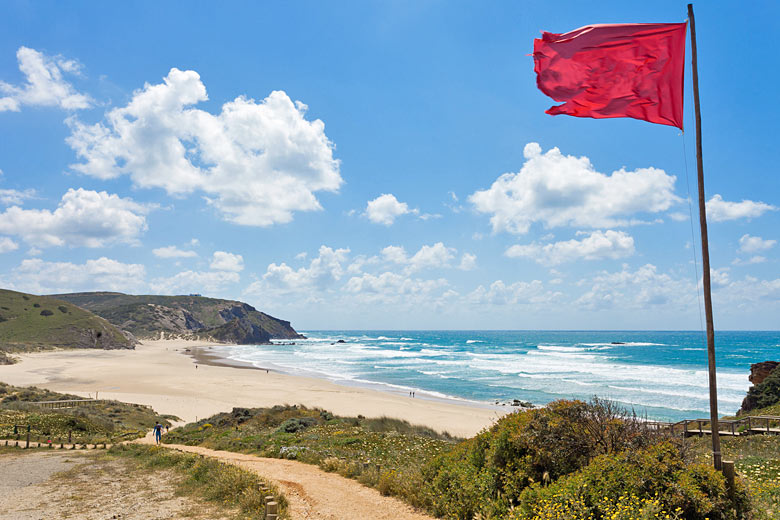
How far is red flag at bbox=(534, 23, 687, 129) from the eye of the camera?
6.75 meters

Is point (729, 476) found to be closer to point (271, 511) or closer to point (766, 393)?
point (271, 511)

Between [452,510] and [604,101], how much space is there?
752cm

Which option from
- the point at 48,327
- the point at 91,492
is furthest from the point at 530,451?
the point at 48,327

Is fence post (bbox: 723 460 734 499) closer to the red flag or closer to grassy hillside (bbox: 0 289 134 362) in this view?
the red flag

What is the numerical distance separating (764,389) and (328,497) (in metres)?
27.2

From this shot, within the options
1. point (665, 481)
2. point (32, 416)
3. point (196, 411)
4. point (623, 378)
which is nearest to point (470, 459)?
point (665, 481)

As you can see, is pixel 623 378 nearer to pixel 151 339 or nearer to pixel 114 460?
pixel 114 460

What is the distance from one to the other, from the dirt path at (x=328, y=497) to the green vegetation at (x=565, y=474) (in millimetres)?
364

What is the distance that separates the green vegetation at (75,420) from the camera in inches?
845

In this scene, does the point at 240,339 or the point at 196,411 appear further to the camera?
the point at 240,339

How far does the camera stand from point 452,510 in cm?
817

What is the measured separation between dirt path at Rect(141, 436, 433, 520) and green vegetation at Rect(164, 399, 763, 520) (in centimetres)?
36

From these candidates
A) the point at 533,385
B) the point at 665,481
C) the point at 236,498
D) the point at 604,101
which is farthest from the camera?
the point at 533,385

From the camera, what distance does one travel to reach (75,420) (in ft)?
76.4
